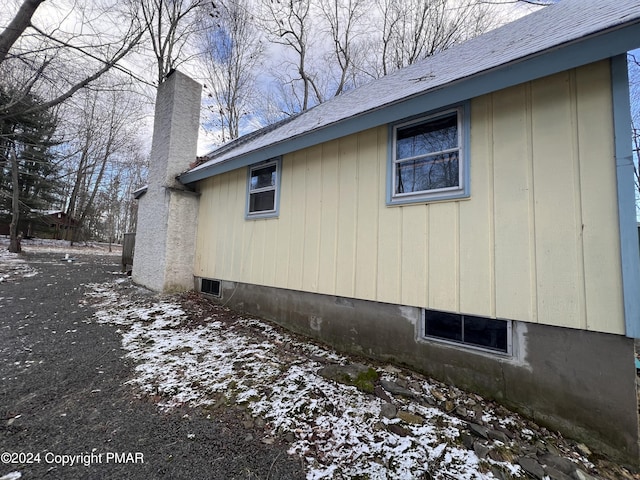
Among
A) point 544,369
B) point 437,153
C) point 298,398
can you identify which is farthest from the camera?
point 437,153

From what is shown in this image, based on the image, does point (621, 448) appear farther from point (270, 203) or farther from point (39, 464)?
point (270, 203)

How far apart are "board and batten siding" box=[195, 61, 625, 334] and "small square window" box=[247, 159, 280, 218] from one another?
1072mm

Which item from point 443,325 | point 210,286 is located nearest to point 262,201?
point 210,286

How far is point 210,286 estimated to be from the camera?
19.2 feet

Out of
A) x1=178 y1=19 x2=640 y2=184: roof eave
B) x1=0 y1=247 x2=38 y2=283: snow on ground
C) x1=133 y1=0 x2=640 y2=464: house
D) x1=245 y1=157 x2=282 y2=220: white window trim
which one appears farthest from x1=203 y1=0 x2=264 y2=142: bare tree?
x1=178 y1=19 x2=640 y2=184: roof eave

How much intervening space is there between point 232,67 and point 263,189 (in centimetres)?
1443

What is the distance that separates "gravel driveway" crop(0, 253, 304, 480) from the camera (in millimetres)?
1707

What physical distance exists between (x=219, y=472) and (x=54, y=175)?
27653 millimetres

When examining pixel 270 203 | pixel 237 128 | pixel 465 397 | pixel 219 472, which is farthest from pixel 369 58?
pixel 219 472

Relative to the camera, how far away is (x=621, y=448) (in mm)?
1966

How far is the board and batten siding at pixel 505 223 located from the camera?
7.03 ft

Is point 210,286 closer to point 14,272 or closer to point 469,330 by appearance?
point 469,330

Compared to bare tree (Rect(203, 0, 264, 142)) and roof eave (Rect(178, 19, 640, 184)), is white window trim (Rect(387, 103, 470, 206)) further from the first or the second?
bare tree (Rect(203, 0, 264, 142))

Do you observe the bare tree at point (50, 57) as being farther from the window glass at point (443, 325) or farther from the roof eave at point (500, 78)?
the window glass at point (443, 325)
